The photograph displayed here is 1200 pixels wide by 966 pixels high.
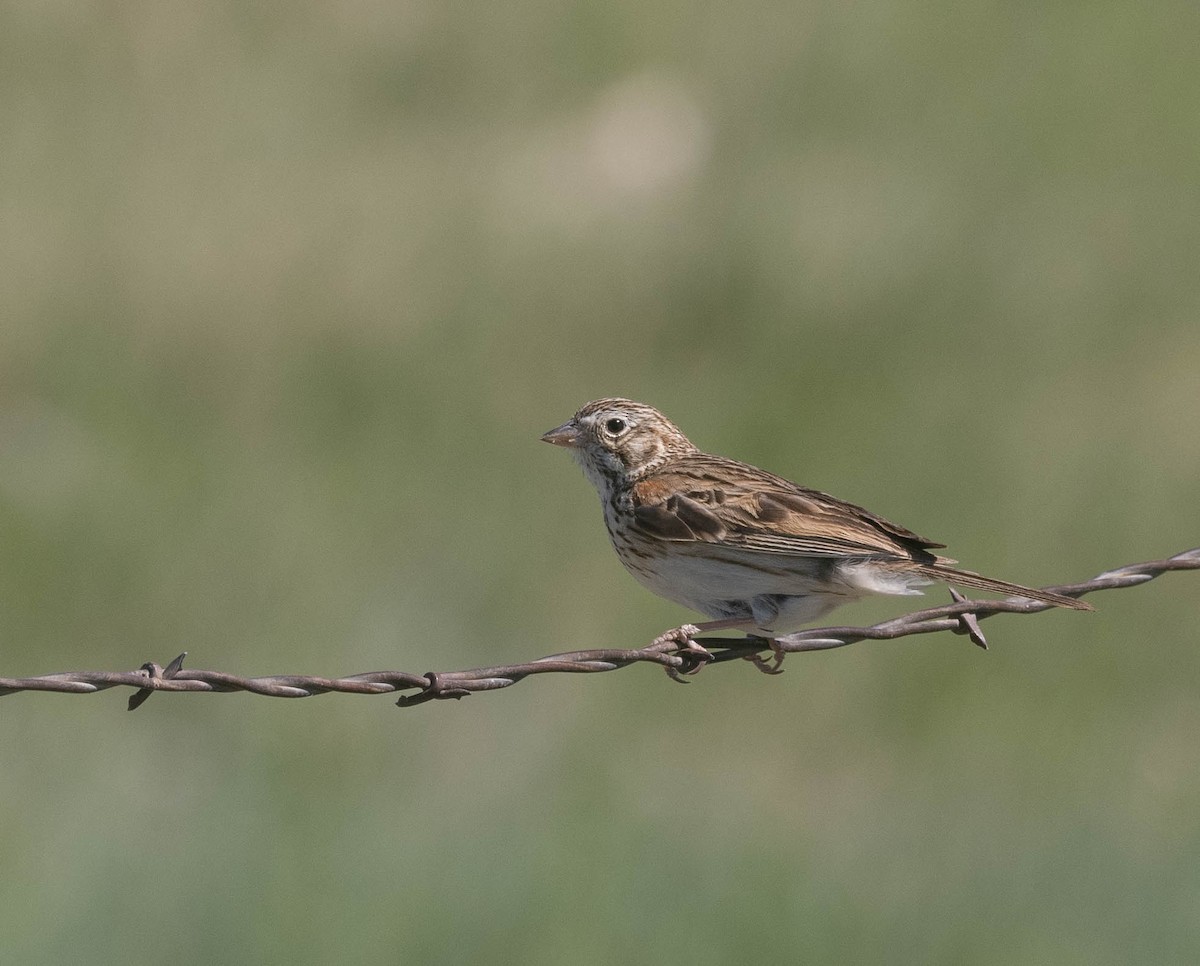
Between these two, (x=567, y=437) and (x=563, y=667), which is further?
(x=567, y=437)

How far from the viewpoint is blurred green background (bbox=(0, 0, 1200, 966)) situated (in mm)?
8141

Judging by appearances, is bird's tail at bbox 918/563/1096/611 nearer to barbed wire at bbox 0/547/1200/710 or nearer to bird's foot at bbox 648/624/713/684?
barbed wire at bbox 0/547/1200/710

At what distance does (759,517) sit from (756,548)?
0.53ft

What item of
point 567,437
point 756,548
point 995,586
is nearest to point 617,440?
point 567,437

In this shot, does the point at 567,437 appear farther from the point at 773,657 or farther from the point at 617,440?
the point at 773,657

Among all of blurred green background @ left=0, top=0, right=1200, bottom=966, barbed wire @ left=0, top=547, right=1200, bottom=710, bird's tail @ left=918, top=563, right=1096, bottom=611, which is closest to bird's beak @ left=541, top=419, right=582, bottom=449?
barbed wire @ left=0, top=547, right=1200, bottom=710

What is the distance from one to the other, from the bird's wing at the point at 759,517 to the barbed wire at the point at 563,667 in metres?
0.37

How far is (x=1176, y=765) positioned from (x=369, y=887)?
229 inches

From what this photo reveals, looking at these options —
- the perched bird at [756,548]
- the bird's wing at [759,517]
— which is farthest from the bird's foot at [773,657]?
the bird's wing at [759,517]

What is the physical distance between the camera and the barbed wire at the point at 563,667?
5141 mm

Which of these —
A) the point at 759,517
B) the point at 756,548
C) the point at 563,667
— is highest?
the point at 759,517

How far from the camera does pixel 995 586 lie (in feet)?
20.4

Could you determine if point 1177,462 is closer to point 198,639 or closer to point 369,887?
point 198,639

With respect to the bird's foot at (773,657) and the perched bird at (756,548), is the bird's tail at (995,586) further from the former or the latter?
the bird's foot at (773,657)
